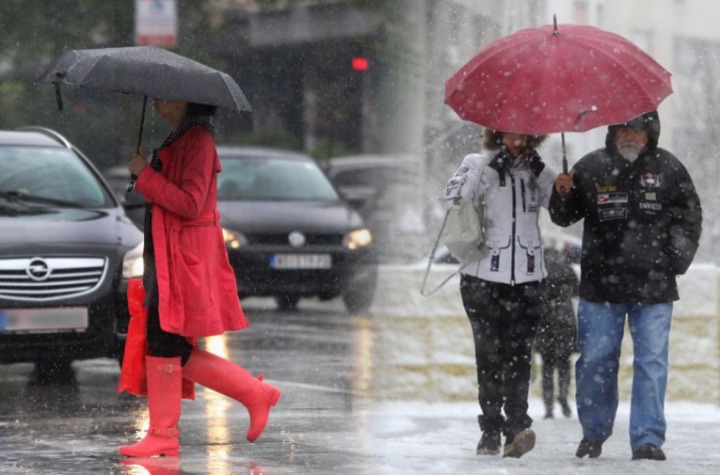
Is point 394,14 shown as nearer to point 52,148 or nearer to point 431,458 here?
point 52,148

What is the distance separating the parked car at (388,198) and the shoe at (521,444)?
6.29 meters

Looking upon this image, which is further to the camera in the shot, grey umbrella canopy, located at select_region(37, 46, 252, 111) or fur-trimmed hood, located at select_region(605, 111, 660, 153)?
fur-trimmed hood, located at select_region(605, 111, 660, 153)

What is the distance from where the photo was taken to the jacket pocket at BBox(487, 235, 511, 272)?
7.19 m

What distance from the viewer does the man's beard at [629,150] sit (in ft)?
23.8

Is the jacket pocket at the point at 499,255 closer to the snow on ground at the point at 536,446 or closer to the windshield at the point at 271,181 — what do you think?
the snow on ground at the point at 536,446

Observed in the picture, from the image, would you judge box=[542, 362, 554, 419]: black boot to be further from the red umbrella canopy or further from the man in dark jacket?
the red umbrella canopy

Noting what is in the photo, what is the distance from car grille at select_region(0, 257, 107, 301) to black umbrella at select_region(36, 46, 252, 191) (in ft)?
8.19

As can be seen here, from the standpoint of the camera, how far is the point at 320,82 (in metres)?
20.6

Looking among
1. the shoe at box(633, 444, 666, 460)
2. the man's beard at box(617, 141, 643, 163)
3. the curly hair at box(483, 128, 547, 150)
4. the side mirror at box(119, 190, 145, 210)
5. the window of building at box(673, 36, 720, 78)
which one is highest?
the window of building at box(673, 36, 720, 78)

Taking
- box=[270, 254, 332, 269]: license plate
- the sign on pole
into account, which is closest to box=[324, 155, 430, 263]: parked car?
box=[270, 254, 332, 269]: license plate

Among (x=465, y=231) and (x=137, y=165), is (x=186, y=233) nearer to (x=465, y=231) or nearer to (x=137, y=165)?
(x=137, y=165)

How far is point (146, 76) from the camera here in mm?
6832

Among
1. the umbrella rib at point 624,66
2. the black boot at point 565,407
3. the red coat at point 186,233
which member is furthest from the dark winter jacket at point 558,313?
the red coat at point 186,233

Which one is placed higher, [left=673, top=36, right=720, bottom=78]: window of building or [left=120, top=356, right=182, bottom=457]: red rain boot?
[left=673, top=36, right=720, bottom=78]: window of building
